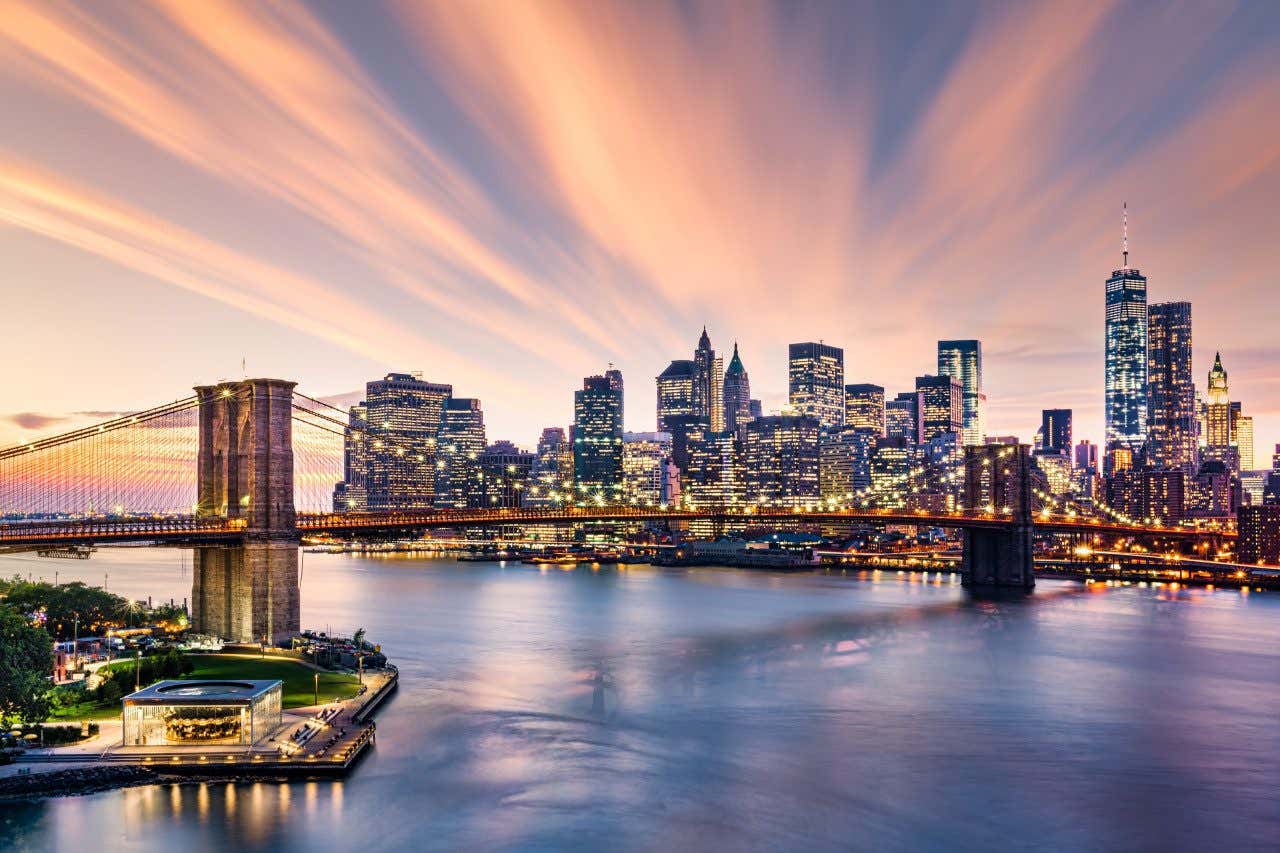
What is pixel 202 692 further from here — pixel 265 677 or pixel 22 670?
pixel 265 677

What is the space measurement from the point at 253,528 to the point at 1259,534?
105954 millimetres

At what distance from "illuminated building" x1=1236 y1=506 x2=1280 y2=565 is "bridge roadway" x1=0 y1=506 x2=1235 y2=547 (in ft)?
37.4

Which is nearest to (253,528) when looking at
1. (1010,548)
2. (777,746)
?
(777,746)

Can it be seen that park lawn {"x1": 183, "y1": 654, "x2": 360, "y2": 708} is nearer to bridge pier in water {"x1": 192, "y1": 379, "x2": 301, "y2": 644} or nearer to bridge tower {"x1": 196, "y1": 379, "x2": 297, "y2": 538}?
bridge pier in water {"x1": 192, "y1": 379, "x2": 301, "y2": 644}

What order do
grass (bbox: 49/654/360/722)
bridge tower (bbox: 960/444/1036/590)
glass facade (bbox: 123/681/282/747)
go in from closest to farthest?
1. glass facade (bbox: 123/681/282/747)
2. grass (bbox: 49/654/360/722)
3. bridge tower (bbox: 960/444/1036/590)

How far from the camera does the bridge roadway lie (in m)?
37.4

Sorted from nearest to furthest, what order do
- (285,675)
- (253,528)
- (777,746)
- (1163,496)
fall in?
(777,746) → (285,675) → (253,528) → (1163,496)

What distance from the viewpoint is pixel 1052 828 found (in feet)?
82.0

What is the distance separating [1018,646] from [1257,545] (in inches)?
2848

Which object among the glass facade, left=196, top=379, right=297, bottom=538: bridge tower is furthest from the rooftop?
left=196, top=379, right=297, bottom=538: bridge tower

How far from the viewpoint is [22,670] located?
27.8 meters

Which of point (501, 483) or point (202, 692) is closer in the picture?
point (202, 692)

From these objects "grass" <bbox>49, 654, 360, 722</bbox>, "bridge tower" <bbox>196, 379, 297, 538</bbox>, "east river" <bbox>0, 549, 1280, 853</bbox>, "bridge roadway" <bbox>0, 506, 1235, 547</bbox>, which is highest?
"bridge tower" <bbox>196, 379, 297, 538</bbox>

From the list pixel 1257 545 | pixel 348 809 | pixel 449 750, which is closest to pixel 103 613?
pixel 449 750
